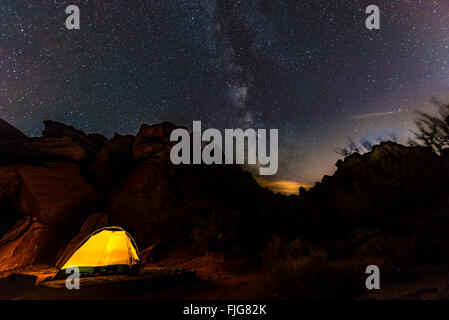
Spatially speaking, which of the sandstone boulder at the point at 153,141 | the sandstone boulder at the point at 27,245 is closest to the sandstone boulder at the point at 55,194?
the sandstone boulder at the point at 27,245

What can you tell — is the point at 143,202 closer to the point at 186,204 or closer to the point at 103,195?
the point at 103,195

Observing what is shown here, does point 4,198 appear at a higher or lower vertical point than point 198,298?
higher

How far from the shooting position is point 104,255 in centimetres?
845

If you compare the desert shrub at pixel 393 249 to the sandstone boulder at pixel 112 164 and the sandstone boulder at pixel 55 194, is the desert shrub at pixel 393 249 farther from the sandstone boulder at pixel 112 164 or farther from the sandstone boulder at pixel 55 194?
the sandstone boulder at pixel 112 164

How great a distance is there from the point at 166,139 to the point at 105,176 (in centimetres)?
483

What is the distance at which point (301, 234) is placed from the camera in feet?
53.2

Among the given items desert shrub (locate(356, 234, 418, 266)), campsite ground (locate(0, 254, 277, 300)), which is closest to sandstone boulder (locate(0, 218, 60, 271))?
campsite ground (locate(0, 254, 277, 300))

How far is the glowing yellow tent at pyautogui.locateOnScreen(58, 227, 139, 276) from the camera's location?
814 cm

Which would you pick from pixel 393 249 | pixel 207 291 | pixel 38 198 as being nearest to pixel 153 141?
pixel 38 198

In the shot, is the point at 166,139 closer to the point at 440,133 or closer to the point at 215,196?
the point at 215,196

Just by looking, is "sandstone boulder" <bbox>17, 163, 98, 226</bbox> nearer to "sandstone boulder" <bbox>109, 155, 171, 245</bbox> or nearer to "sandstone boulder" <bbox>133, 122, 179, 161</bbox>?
"sandstone boulder" <bbox>109, 155, 171, 245</bbox>

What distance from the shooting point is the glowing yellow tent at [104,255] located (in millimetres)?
8141

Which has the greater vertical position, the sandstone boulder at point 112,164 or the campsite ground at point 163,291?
the sandstone boulder at point 112,164
